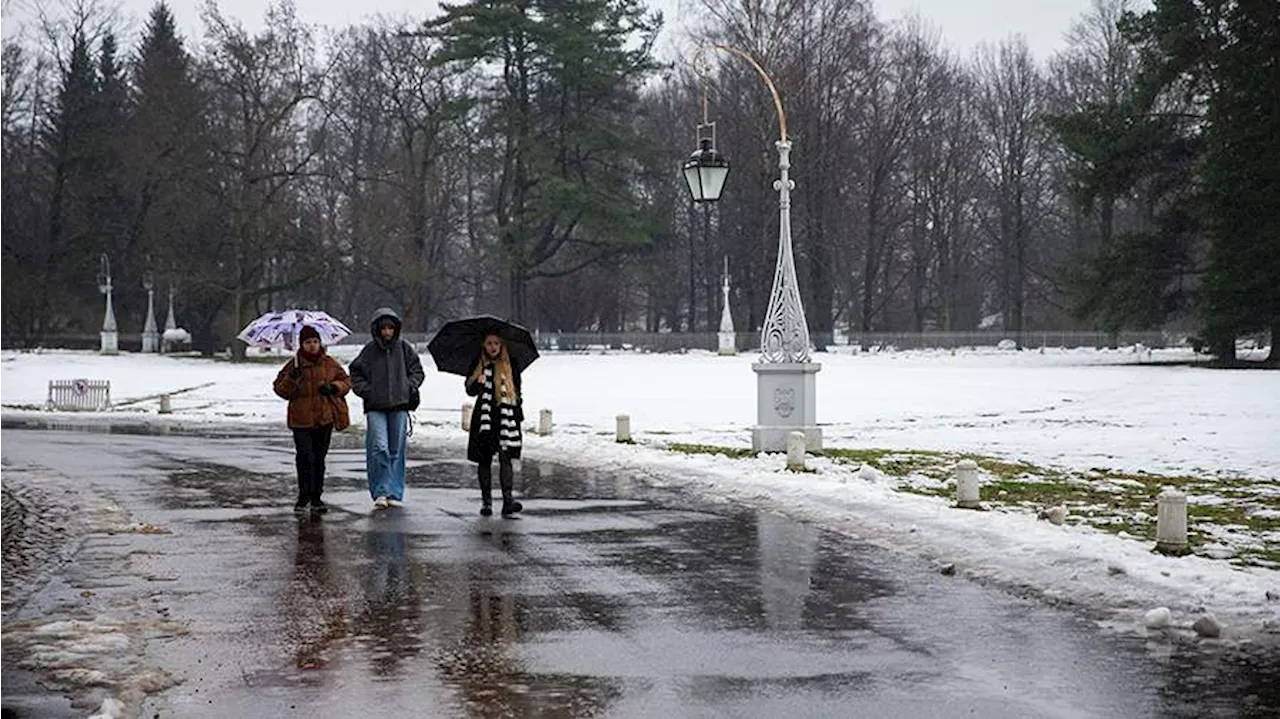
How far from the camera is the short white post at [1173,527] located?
11.3 metres

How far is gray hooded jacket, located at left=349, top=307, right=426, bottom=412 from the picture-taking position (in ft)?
47.9

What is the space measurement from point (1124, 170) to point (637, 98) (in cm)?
2765

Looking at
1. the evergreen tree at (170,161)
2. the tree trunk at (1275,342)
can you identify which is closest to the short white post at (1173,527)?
the tree trunk at (1275,342)

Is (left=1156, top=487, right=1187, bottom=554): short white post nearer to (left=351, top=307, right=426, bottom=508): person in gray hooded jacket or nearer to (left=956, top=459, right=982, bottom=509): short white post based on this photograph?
(left=956, top=459, right=982, bottom=509): short white post

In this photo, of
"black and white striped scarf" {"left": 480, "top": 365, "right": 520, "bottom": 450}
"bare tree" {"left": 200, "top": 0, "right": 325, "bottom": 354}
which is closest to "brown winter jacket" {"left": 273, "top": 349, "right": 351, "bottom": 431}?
"black and white striped scarf" {"left": 480, "top": 365, "right": 520, "bottom": 450}

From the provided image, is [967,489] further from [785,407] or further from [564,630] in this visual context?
[785,407]

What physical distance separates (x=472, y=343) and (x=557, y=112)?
54.8m

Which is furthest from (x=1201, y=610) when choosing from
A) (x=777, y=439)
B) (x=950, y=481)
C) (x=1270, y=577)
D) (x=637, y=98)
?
(x=637, y=98)

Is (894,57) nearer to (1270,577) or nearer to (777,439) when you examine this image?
(777,439)

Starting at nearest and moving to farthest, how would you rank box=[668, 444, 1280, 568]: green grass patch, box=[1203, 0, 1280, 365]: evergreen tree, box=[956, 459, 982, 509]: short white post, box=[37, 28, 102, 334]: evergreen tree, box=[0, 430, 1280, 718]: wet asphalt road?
box=[0, 430, 1280, 718]: wet asphalt road < box=[668, 444, 1280, 568]: green grass patch < box=[956, 459, 982, 509]: short white post < box=[1203, 0, 1280, 365]: evergreen tree < box=[37, 28, 102, 334]: evergreen tree

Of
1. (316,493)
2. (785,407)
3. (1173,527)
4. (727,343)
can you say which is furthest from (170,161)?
(1173,527)

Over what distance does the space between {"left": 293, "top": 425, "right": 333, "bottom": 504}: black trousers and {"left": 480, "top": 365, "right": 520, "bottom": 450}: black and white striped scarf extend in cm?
162

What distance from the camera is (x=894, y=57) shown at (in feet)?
232

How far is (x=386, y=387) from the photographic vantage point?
48.0 feet
